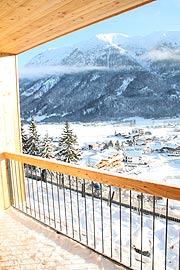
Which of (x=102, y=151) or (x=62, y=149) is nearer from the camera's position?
(x=102, y=151)

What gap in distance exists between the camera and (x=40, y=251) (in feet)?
8.82

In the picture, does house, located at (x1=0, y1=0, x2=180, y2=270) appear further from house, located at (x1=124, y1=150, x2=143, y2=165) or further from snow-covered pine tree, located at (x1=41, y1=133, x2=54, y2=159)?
house, located at (x1=124, y1=150, x2=143, y2=165)

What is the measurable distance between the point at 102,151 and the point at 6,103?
3196mm

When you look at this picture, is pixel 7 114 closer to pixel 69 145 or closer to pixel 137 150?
pixel 69 145

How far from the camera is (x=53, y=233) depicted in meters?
3.04

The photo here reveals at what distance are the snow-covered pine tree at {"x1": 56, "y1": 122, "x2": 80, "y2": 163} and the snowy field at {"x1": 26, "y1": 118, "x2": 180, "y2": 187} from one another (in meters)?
0.12

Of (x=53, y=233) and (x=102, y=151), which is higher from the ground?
(x=102, y=151)

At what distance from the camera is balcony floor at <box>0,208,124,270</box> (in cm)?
242

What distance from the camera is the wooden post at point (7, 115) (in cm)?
387

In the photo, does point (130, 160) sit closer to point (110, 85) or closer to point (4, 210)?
point (110, 85)

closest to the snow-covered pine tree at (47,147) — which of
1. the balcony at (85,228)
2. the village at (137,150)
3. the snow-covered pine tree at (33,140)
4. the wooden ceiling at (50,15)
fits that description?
the snow-covered pine tree at (33,140)

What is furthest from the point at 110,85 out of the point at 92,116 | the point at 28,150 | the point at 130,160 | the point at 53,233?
the point at 53,233

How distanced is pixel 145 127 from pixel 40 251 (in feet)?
13.4

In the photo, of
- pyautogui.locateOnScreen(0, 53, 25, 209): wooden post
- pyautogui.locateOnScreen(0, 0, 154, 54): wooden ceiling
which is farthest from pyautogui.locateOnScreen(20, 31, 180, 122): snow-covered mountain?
pyautogui.locateOnScreen(0, 0, 154, 54): wooden ceiling
